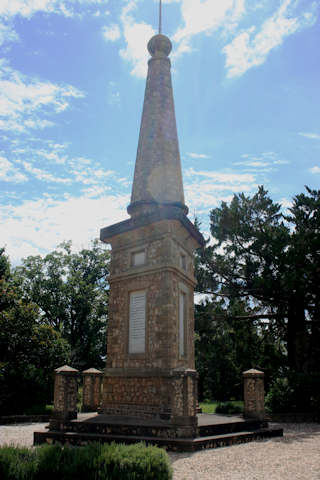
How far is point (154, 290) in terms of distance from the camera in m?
11.4

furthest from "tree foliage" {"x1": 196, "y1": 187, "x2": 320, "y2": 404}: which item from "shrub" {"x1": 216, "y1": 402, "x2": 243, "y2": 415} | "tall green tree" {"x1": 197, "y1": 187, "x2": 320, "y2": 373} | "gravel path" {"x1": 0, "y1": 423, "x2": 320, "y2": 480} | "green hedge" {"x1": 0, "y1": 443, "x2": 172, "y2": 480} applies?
"green hedge" {"x1": 0, "y1": 443, "x2": 172, "y2": 480}

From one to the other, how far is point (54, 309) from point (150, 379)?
2097cm

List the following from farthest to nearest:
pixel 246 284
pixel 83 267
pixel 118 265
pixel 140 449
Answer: pixel 83 267 < pixel 246 284 < pixel 118 265 < pixel 140 449

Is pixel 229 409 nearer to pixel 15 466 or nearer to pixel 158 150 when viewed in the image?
pixel 158 150

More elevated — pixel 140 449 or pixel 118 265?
pixel 118 265

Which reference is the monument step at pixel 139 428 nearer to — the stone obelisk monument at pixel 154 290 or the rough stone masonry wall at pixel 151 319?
the stone obelisk monument at pixel 154 290

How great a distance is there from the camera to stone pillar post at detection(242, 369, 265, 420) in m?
11.9

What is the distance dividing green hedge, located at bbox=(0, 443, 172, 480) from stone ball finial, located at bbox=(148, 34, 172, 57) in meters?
14.1

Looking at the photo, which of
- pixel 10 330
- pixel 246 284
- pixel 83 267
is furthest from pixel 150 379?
pixel 83 267

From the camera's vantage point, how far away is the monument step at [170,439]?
8.12 metres

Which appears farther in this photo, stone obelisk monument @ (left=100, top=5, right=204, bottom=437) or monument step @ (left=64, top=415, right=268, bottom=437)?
stone obelisk monument @ (left=100, top=5, right=204, bottom=437)

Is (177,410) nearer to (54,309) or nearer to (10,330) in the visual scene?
(10,330)

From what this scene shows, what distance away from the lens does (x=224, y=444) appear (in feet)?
29.3

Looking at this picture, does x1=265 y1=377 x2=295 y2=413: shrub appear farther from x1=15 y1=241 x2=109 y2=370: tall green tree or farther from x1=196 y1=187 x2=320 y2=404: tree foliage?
x1=15 y1=241 x2=109 y2=370: tall green tree
